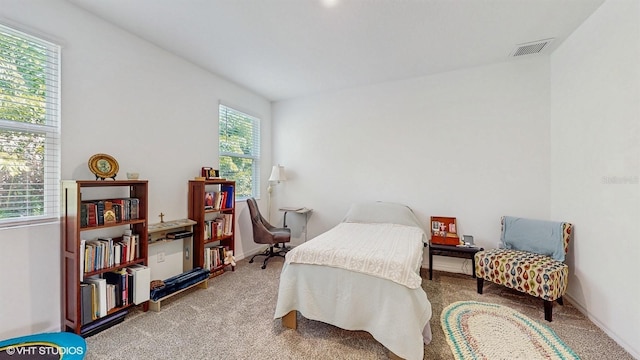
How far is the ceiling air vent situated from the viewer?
8.83ft

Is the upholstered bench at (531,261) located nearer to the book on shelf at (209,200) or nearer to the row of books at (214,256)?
the row of books at (214,256)

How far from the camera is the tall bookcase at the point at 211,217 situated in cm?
310

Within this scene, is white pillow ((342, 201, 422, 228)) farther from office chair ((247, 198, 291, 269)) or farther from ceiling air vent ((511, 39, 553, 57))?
ceiling air vent ((511, 39, 553, 57))

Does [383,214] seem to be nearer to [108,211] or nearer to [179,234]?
[179,234]

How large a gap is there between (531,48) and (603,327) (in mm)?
2881

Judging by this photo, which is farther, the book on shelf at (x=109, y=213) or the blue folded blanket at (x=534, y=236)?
the blue folded blanket at (x=534, y=236)

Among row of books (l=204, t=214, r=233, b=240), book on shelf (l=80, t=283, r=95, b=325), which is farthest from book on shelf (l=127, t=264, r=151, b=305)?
row of books (l=204, t=214, r=233, b=240)

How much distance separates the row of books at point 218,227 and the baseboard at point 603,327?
4.01 m

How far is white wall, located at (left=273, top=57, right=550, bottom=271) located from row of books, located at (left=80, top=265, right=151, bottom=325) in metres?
2.60

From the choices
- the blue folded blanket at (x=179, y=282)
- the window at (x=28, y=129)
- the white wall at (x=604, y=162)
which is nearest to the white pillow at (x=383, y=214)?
the white wall at (x=604, y=162)

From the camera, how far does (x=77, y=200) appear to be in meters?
1.95

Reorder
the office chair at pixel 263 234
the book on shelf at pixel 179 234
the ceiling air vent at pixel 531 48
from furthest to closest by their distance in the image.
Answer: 1. the office chair at pixel 263 234
2. the book on shelf at pixel 179 234
3. the ceiling air vent at pixel 531 48

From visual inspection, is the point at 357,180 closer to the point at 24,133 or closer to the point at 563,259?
the point at 563,259

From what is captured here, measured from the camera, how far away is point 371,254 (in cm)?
200
